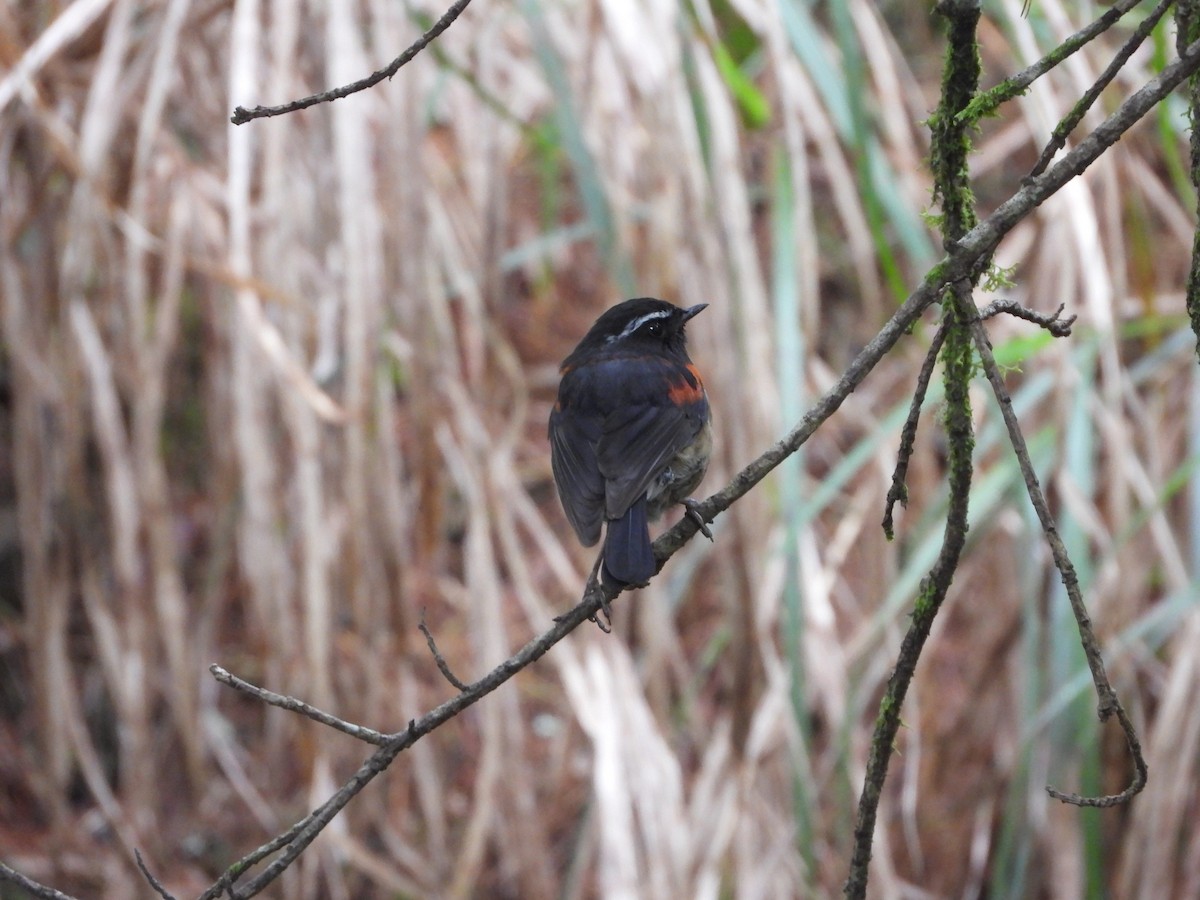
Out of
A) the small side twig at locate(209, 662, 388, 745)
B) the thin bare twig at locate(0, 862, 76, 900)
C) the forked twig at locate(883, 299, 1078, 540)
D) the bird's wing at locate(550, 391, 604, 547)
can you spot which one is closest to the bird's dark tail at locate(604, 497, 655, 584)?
the bird's wing at locate(550, 391, 604, 547)

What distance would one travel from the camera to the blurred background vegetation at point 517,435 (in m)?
3.21

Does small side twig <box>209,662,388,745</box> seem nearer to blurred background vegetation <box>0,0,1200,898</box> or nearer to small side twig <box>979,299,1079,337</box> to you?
small side twig <box>979,299,1079,337</box>

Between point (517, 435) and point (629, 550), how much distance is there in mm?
1499

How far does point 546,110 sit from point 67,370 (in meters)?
2.00

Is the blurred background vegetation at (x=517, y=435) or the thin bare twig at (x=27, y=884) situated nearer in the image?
the thin bare twig at (x=27, y=884)

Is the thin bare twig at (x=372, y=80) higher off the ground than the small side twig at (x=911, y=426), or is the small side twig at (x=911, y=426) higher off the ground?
the thin bare twig at (x=372, y=80)

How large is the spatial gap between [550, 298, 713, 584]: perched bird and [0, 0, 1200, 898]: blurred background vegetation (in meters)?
0.13

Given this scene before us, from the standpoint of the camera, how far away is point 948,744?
12.7ft

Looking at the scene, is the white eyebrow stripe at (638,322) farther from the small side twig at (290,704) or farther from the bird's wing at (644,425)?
the small side twig at (290,704)

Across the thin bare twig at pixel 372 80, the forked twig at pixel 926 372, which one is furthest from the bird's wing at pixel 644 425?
the thin bare twig at pixel 372 80

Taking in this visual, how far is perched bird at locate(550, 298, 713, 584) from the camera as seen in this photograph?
2637 millimetres

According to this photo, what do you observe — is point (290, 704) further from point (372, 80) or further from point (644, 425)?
point (644, 425)

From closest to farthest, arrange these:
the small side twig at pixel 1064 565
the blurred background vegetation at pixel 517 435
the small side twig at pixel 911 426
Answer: the small side twig at pixel 1064 565
the small side twig at pixel 911 426
the blurred background vegetation at pixel 517 435

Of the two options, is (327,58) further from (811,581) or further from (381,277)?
(811,581)
